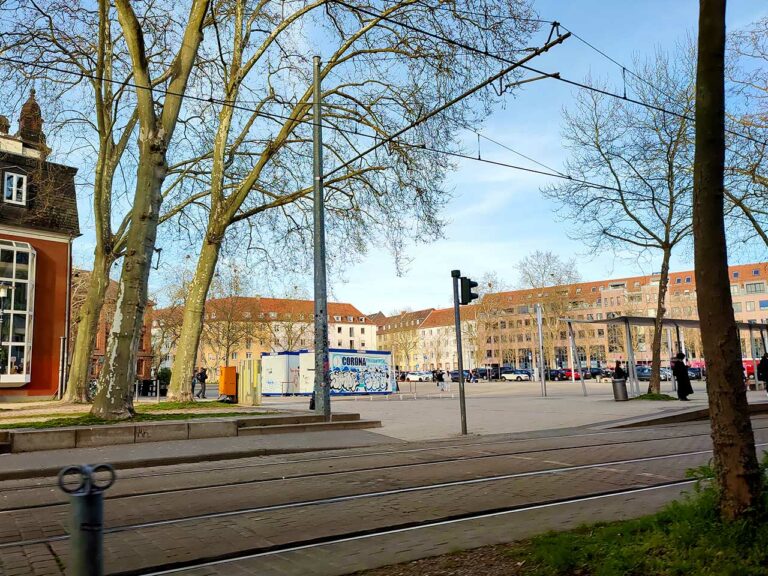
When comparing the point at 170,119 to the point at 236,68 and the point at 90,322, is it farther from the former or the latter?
the point at 90,322

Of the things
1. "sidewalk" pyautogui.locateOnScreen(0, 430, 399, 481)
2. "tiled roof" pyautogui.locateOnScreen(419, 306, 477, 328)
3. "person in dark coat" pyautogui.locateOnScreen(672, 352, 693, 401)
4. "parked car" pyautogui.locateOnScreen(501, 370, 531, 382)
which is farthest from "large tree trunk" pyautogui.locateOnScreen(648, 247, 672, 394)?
"tiled roof" pyautogui.locateOnScreen(419, 306, 477, 328)

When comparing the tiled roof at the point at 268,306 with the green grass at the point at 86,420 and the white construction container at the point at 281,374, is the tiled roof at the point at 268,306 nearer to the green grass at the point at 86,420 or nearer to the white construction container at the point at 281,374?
the white construction container at the point at 281,374

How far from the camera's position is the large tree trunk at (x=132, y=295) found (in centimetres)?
1350

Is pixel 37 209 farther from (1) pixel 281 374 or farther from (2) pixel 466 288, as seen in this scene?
(2) pixel 466 288

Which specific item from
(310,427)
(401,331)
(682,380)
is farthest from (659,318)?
(401,331)

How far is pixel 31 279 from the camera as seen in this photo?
28922mm

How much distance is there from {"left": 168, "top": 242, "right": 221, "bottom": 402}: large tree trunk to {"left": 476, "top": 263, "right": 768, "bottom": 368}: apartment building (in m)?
52.3

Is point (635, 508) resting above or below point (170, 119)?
below

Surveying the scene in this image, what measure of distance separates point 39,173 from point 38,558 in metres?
19.1

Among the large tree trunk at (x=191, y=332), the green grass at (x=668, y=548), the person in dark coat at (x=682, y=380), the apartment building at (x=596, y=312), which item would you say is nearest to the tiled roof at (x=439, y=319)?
the apartment building at (x=596, y=312)

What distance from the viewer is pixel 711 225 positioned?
13.5 feet

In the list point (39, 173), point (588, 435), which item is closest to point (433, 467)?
point (588, 435)

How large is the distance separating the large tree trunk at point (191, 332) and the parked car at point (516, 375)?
60.9m

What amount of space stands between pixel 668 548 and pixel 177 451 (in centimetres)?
925
